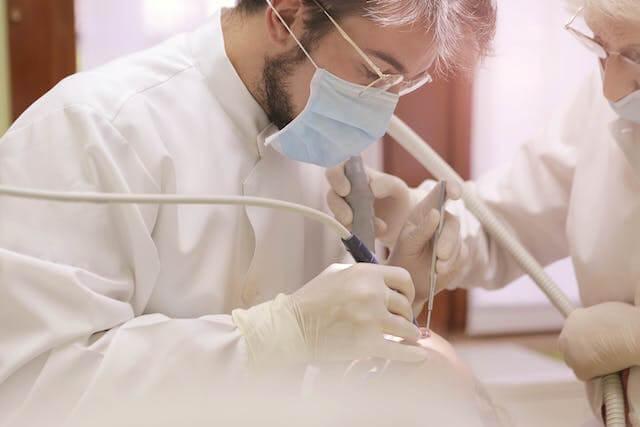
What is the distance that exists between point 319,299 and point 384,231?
0.47 m

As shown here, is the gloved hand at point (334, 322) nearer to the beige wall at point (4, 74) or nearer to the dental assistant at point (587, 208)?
the dental assistant at point (587, 208)

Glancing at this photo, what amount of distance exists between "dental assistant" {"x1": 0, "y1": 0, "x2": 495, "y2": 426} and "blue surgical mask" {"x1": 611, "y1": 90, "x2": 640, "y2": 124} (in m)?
0.30

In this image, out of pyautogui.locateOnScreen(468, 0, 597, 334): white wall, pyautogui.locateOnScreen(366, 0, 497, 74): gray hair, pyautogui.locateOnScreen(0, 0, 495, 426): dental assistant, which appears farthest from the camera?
pyautogui.locateOnScreen(468, 0, 597, 334): white wall

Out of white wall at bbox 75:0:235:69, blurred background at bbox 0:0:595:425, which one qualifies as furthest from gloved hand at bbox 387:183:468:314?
white wall at bbox 75:0:235:69

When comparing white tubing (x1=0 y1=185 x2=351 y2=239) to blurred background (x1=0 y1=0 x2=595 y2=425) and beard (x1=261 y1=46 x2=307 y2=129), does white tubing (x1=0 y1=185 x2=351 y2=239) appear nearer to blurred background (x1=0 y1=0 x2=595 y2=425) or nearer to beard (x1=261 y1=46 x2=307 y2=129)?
beard (x1=261 y1=46 x2=307 y2=129)

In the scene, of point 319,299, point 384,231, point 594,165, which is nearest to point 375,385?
point 319,299

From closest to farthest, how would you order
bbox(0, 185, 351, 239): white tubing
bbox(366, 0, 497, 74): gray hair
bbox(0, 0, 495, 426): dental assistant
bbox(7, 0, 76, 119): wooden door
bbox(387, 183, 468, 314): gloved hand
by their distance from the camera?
bbox(0, 185, 351, 239): white tubing < bbox(0, 0, 495, 426): dental assistant < bbox(366, 0, 497, 74): gray hair < bbox(387, 183, 468, 314): gloved hand < bbox(7, 0, 76, 119): wooden door

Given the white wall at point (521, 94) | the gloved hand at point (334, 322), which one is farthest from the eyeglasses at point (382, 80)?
the white wall at point (521, 94)

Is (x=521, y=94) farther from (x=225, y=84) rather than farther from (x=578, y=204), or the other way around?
(x=225, y=84)

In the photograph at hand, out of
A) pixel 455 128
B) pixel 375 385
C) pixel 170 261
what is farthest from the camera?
pixel 455 128

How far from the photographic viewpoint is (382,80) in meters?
1.27

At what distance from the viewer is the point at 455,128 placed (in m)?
2.55

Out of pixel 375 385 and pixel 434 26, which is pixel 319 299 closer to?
pixel 375 385

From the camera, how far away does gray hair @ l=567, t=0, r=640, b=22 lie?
1271 mm
